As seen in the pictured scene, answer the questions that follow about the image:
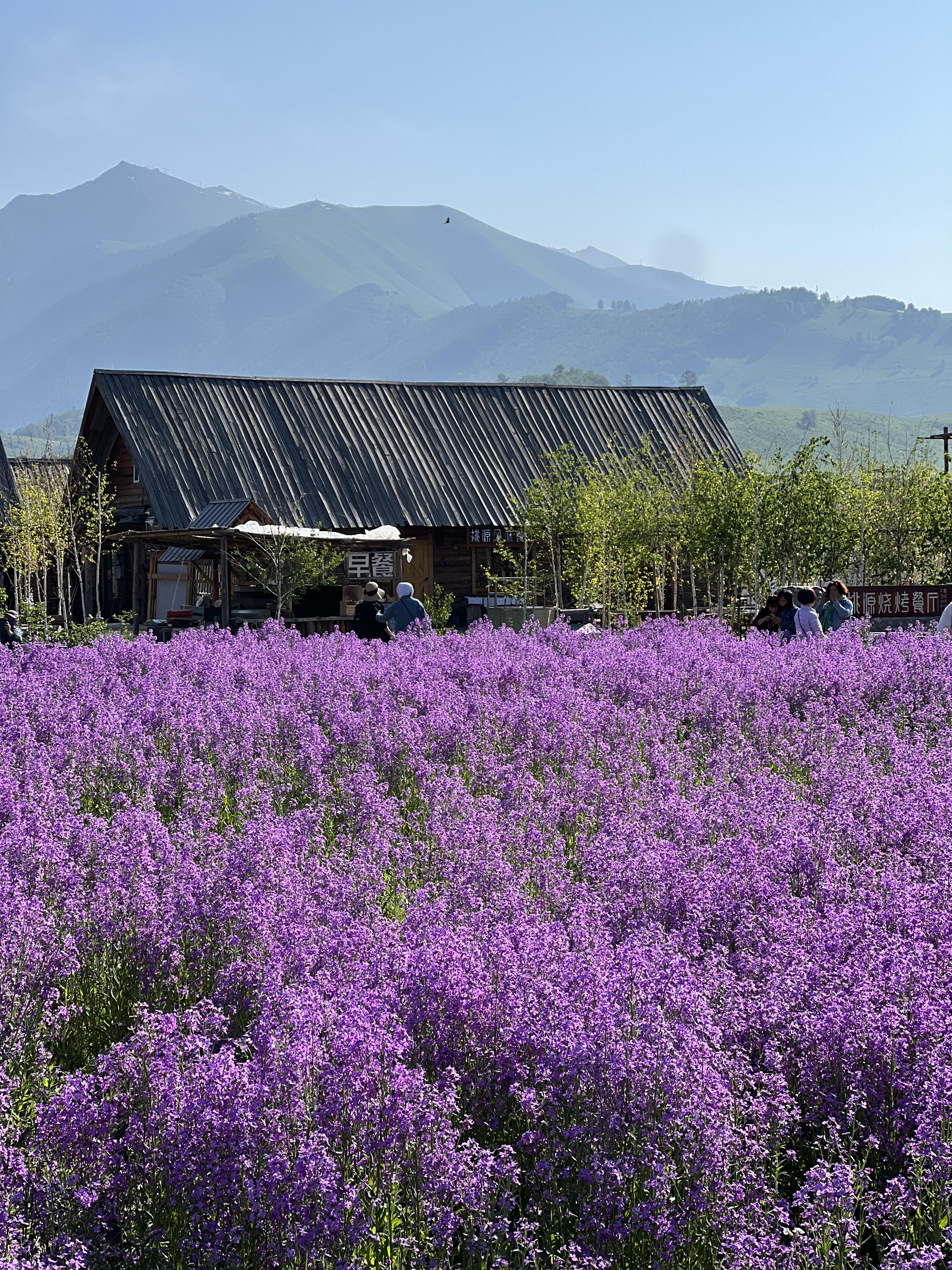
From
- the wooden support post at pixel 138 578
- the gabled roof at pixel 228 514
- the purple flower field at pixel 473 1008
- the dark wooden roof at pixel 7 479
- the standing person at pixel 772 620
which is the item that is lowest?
the purple flower field at pixel 473 1008

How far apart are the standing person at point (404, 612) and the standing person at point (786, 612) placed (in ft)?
14.0

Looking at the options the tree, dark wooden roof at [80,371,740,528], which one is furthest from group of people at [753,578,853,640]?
dark wooden roof at [80,371,740,528]

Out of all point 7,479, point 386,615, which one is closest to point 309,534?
point 386,615

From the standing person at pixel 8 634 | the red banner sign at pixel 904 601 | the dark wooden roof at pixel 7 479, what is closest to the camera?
the standing person at pixel 8 634

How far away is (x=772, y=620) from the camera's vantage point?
52.0 feet

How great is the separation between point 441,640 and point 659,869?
8.80m

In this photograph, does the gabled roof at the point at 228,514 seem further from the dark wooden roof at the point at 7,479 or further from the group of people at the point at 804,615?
the group of people at the point at 804,615

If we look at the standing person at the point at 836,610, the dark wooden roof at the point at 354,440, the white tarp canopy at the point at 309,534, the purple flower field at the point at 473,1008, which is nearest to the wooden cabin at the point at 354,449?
the dark wooden roof at the point at 354,440

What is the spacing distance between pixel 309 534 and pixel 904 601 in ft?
34.5

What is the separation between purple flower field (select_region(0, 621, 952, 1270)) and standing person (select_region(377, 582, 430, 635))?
7142 millimetres

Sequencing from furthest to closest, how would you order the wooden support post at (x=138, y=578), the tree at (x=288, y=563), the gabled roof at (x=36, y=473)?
the gabled roof at (x=36, y=473) → the wooden support post at (x=138, y=578) → the tree at (x=288, y=563)

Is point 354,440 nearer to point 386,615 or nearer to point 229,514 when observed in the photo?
point 229,514

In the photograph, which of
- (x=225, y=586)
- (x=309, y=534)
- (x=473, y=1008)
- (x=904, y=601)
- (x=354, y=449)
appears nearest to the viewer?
(x=473, y=1008)

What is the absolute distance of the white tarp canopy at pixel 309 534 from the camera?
2298 cm
